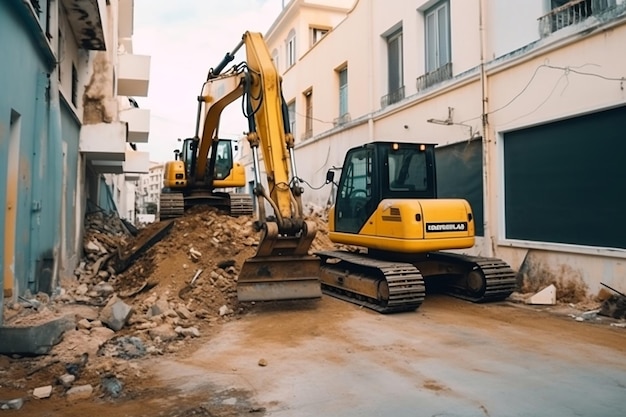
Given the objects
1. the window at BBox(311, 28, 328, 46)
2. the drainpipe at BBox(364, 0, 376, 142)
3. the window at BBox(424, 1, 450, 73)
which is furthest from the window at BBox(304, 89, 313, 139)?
the window at BBox(424, 1, 450, 73)

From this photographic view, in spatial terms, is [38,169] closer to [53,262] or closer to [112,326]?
[53,262]

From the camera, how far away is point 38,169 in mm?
6953

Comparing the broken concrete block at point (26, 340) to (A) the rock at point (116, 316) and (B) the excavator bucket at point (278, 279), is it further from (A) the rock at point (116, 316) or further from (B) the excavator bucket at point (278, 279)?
(B) the excavator bucket at point (278, 279)

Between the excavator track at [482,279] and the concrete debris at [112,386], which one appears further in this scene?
the excavator track at [482,279]

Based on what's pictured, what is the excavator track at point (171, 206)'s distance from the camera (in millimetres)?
12047

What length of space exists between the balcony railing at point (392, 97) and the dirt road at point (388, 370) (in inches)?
294

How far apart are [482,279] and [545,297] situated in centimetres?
110

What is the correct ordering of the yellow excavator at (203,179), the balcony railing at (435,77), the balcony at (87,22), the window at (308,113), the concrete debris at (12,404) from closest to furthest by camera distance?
1. the concrete debris at (12,404)
2. the balcony at (87,22)
3. the balcony railing at (435,77)
4. the yellow excavator at (203,179)
5. the window at (308,113)

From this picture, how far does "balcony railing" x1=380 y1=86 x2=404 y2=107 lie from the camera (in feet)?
43.0

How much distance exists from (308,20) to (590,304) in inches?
652

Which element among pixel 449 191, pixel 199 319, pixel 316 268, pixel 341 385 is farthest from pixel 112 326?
pixel 449 191

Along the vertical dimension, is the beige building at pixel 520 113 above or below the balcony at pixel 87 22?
below

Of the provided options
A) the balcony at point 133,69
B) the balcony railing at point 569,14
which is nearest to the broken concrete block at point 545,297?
the balcony railing at point 569,14

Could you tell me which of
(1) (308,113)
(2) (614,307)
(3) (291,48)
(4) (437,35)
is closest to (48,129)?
(2) (614,307)
